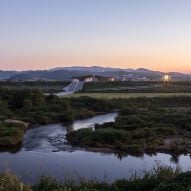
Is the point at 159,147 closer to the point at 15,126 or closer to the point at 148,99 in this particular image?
the point at 15,126

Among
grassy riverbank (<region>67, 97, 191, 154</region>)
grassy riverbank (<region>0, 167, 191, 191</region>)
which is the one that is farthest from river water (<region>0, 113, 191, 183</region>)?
grassy riverbank (<region>0, 167, 191, 191</region>)

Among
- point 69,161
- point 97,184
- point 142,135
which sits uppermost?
point 97,184

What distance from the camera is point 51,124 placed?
47.6 m

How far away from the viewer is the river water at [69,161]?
23.8 m

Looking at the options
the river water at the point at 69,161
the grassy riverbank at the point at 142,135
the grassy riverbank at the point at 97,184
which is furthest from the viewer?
the grassy riverbank at the point at 142,135

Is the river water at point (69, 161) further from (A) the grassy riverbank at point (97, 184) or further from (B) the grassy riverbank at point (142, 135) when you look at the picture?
(A) the grassy riverbank at point (97, 184)

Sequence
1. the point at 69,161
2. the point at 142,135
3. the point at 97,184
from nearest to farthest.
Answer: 1. the point at 97,184
2. the point at 69,161
3. the point at 142,135

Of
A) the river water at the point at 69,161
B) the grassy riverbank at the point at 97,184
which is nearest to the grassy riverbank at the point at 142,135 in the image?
the river water at the point at 69,161

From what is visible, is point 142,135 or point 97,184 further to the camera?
point 142,135

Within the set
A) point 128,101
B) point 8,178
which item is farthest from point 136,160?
point 128,101

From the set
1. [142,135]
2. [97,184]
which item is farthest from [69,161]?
[97,184]

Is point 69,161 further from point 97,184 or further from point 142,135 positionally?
point 97,184

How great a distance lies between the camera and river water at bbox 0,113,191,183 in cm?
2381

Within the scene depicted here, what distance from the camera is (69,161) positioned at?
1105 inches
